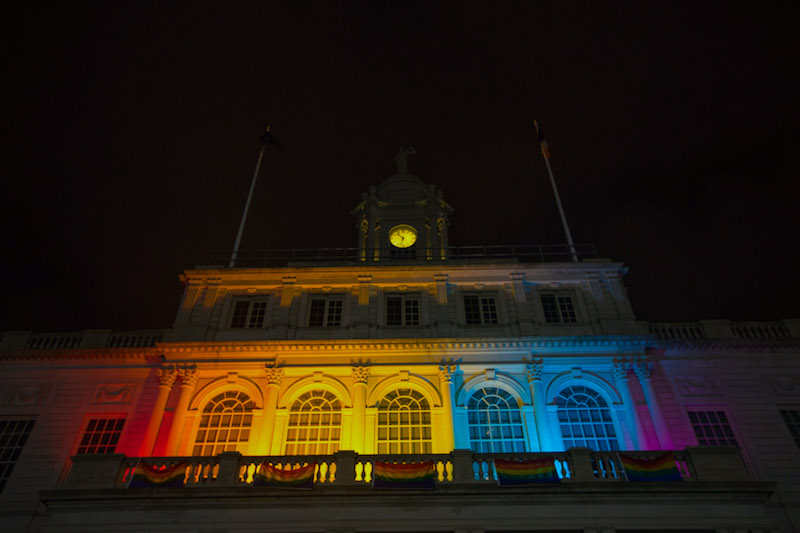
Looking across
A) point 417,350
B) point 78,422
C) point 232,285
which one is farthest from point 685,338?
point 78,422

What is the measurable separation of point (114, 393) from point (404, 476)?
560 inches

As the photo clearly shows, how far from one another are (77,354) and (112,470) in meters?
8.91

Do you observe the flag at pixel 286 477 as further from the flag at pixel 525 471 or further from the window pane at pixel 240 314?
the window pane at pixel 240 314

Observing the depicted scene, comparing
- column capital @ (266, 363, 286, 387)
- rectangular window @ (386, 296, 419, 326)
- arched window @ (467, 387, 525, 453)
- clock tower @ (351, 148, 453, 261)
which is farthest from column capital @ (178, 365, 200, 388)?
arched window @ (467, 387, 525, 453)

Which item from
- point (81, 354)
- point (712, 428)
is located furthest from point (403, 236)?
point (712, 428)

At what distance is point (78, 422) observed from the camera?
22.6 meters

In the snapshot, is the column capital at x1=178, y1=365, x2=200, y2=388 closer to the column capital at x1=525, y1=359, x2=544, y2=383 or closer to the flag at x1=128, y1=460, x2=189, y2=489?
the flag at x1=128, y1=460, x2=189, y2=489

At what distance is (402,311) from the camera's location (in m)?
25.9

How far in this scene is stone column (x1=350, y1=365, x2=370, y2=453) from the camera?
70.0ft

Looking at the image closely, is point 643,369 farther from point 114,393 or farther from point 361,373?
point 114,393

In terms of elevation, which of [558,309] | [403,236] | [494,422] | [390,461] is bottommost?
[390,461]

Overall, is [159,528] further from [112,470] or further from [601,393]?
[601,393]

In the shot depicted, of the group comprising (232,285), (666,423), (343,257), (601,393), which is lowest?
Answer: (666,423)

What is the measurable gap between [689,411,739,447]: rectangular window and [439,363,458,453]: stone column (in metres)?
9.80
